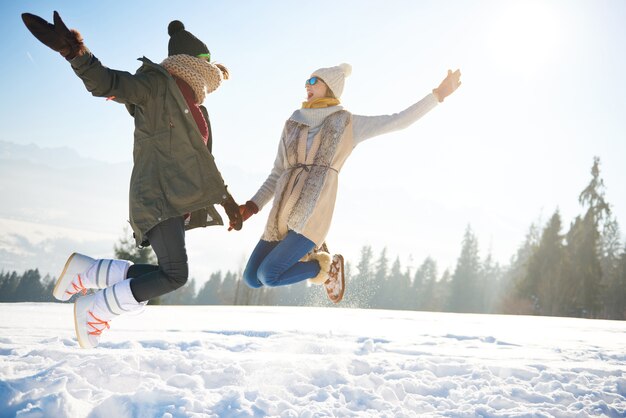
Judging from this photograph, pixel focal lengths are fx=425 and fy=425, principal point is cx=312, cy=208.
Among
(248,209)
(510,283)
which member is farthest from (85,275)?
(510,283)

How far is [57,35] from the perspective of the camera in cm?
226

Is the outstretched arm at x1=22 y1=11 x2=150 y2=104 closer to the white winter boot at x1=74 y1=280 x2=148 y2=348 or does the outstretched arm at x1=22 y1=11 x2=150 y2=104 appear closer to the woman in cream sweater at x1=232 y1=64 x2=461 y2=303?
the white winter boot at x1=74 y1=280 x2=148 y2=348

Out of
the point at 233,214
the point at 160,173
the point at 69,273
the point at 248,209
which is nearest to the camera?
the point at 160,173

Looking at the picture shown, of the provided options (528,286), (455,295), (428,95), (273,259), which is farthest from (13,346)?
(455,295)

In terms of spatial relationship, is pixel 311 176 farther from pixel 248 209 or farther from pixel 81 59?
pixel 81 59

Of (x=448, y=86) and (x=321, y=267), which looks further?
(x=321, y=267)

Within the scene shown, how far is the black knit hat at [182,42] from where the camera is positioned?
3.17 m

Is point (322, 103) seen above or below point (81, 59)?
above

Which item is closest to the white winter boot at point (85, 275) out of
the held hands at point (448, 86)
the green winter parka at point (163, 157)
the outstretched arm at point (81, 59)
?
the green winter parka at point (163, 157)

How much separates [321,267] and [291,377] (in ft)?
3.46

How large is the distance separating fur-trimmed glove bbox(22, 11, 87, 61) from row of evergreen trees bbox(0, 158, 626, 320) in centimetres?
753

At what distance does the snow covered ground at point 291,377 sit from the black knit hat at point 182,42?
2646 millimetres

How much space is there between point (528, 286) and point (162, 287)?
28.3 metres

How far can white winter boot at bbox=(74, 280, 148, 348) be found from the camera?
293 cm
